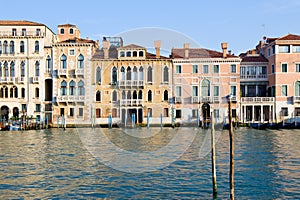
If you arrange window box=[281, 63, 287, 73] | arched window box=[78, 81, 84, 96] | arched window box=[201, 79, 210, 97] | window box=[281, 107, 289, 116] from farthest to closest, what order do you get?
arched window box=[78, 81, 84, 96] < arched window box=[201, 79, 210, 97] < window box=[281, 107, 289, 116] < window box=[281, 63, 287, 73]

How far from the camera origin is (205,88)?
31.5 meters

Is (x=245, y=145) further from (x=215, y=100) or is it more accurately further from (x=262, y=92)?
(x=262, y=92)

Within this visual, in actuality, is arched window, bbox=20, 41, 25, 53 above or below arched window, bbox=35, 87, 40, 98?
above

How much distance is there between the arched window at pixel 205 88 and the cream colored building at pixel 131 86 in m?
2.34

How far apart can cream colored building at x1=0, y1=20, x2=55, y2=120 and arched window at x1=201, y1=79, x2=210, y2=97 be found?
1143 centimetres

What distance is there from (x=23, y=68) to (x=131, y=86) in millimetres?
8149

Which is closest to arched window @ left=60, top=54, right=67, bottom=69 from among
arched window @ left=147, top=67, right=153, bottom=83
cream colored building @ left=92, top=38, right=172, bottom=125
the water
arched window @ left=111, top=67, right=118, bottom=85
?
cream colored building @ left=92, top=38, right=172, bottom=125

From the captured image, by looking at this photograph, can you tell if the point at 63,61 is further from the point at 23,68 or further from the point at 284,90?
the point at 284,90

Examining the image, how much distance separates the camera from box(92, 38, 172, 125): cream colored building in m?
31.6

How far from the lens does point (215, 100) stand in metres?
31.1

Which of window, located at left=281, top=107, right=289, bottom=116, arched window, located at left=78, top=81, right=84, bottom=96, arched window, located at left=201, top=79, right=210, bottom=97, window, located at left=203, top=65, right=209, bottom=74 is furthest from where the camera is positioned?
arched window, located at left=78, top=81, right=84, bottom=96

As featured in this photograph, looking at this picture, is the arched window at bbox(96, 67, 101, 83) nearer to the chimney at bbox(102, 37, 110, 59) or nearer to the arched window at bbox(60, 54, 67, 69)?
the chimney at bbox(102, 37, 110, 59)

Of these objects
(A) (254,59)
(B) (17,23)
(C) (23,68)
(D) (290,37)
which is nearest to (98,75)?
(C) (23,68)

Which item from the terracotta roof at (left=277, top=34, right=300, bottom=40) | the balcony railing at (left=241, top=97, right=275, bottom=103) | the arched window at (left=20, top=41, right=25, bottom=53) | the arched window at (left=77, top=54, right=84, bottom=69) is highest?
the terracotta roof at (left=277, top=34, right=300, bottom=40)
